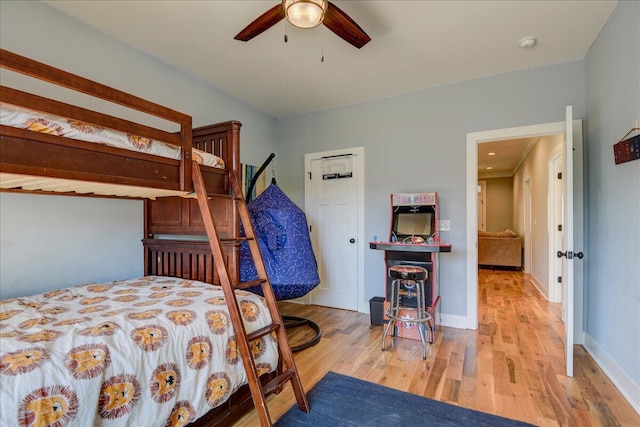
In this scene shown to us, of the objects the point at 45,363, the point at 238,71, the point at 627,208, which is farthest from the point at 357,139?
the point at 45,363

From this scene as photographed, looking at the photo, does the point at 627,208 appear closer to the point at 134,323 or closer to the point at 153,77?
the point at 134,323

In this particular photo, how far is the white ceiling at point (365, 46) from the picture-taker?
2260 mm

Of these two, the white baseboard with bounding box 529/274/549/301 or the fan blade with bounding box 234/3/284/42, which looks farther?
the white baseboard with bounding box 529/274/549/301

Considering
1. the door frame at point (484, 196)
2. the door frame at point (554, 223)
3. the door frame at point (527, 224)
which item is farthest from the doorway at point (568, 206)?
the door frame at point (484, 196)

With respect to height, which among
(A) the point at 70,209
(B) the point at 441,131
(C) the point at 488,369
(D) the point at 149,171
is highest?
(B) the point at 441,131

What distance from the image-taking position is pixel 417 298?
2902 millimetres

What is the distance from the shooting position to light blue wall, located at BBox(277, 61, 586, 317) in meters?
3.10

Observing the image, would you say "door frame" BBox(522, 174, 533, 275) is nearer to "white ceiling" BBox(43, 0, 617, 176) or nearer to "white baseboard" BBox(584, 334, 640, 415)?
"white baseboard" BBox(584, 334, 640, 415)

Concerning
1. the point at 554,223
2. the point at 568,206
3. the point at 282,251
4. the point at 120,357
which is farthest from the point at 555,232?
the point at 120,357

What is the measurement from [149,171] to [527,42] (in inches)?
125

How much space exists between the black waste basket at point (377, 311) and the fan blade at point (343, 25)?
2.62 meters

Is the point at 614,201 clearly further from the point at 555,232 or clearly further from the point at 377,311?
the point at 555,232

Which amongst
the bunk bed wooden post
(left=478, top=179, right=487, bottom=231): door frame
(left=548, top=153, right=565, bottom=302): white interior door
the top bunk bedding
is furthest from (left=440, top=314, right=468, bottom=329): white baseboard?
(left=478, top=179, right=487, bottom=231): door frame

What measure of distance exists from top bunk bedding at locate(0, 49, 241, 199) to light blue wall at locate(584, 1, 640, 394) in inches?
112
